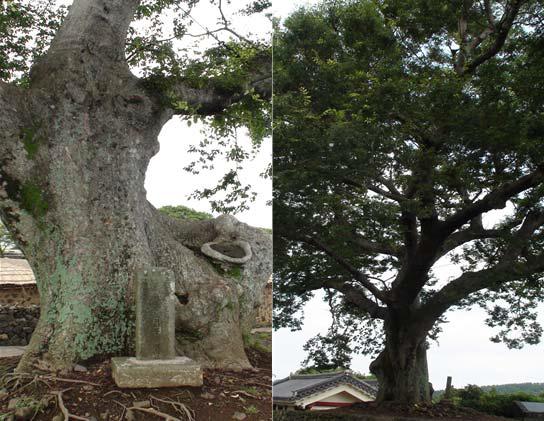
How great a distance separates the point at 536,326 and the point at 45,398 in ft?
10.6

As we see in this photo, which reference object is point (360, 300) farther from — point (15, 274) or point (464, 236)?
point (15, 274)

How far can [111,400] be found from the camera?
3.39 m

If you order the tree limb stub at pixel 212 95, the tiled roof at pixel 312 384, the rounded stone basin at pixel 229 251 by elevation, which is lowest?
the tiled roof at pixel 312 384

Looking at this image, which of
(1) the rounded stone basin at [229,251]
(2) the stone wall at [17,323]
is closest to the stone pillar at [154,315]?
(1) the rounded stone basin at [229,251]

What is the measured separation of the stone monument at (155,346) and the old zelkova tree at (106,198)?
0.48m

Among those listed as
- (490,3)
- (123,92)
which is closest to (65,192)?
(123,92)

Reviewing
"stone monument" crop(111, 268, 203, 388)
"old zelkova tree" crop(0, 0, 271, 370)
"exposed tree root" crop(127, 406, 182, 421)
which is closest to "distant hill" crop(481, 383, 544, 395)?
"exposed tree root" crop(127, 406, 182, 421)

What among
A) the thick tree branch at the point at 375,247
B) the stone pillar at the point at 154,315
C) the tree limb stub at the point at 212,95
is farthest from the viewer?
the tree limb stub at the point at 212,95

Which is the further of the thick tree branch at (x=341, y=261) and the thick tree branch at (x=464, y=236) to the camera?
the thick tree branch at (x=341, y=261)

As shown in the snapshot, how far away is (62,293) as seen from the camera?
3982mm

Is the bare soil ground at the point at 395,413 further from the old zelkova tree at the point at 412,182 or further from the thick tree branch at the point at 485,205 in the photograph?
the thick tree branch at the point at 485,205

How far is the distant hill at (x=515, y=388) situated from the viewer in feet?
3.47

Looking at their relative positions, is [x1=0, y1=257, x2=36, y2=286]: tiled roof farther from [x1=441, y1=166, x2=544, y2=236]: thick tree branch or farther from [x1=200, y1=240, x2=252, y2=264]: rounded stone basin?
[x1=441, y1=166, x2=544, y2=236]: thick tree branch

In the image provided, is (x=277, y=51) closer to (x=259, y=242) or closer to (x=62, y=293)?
(x=62, y=293)
